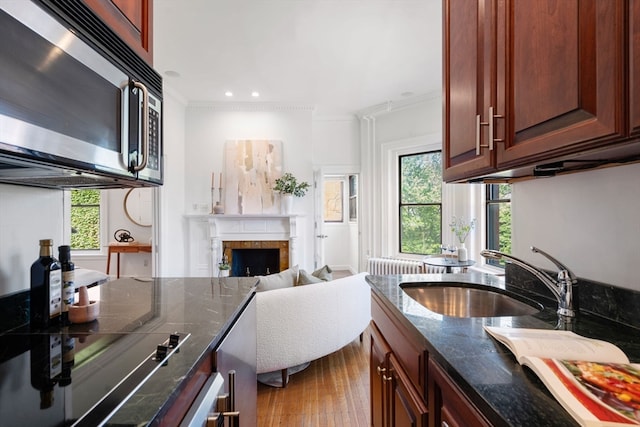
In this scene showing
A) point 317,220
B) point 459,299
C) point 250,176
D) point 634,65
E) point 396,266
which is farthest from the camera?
point 317,220

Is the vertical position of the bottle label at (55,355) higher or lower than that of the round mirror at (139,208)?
lower

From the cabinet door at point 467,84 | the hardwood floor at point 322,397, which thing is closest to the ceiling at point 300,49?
the cabinet door at point 467,84

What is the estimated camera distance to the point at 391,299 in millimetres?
1242

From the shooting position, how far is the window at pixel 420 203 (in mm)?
4438

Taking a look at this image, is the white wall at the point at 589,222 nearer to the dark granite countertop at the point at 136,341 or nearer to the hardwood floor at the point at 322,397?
the dark granite countertop at the point at 136,341

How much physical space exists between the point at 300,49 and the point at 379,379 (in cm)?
310

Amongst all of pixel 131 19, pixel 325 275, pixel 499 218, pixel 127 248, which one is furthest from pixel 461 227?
pixel 127 248

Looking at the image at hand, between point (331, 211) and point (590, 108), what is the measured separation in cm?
620

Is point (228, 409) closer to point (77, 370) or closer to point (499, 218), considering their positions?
point (77, 370)

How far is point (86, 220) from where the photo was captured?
522 cm

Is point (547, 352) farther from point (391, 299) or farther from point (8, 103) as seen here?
point (8, 103)

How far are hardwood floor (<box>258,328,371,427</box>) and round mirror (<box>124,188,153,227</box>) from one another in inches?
159

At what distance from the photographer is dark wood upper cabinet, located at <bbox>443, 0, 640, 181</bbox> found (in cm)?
60

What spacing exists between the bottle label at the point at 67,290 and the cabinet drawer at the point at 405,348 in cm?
119
